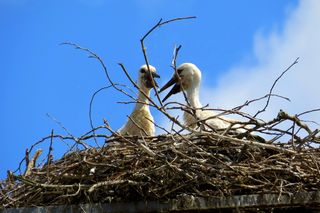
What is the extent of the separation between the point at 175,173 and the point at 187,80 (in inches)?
140

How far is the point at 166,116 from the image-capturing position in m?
4.25

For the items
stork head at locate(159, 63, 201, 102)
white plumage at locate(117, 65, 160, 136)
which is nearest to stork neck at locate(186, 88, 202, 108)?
stork head at locate(159, 63, 201, 102)

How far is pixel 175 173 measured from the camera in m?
4.05

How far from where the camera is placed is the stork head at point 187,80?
7.50m

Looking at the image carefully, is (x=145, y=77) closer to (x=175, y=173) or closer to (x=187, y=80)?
(x=187, y=80)

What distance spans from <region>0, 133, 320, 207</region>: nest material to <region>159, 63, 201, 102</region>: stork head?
3021 mm

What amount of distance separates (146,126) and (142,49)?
10.1 ft

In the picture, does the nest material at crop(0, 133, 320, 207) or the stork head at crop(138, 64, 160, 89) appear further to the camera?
the stork head at crop(138, 64, 160, 89)

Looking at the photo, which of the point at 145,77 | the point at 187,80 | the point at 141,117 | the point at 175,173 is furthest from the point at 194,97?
the point at 175,173

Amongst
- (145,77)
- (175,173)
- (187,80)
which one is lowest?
(175,173)

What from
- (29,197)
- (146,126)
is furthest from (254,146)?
(146,126)

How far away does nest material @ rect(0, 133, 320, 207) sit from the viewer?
4.07 meters

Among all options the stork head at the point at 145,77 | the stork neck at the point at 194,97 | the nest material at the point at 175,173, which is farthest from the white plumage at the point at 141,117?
the nest material at the point at 175,173

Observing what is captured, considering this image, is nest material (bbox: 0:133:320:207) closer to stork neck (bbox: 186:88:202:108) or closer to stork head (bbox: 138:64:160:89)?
stork neck (bbox: 186:88:202:108)
